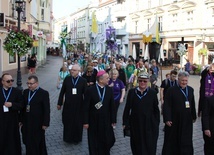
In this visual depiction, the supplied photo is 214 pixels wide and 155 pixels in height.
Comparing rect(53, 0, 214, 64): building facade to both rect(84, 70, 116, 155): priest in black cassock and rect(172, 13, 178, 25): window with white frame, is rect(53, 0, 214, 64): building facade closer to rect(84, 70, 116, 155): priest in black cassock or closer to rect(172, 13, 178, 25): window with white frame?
rect(172, 13, 178, 25): window with white frame

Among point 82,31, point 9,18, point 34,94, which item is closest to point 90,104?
point 34,94

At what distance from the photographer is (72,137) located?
7.00 metres

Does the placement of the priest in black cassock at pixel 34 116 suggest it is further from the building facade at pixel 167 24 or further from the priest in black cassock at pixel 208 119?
the building facade at pixel 167 24

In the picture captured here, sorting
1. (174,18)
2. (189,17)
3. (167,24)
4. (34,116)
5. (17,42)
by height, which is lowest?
(34,116)

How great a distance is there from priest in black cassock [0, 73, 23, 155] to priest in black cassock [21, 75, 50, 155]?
0.52 feet

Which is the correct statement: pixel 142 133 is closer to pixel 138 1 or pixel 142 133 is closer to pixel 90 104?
pixel 90 104

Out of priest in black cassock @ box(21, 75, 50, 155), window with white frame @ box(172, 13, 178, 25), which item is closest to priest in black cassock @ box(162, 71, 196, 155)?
priest in black cassock @ box(21, 75, 50, 155)

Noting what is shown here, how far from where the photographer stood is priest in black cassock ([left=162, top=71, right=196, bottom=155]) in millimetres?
5512

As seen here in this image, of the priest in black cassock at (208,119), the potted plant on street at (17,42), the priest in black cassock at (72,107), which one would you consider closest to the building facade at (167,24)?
the potted plant on street at (17,42)

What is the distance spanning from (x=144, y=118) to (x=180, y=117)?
2.78ft

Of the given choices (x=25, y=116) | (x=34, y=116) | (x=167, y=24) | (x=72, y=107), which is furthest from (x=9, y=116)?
(x=167, y=24)

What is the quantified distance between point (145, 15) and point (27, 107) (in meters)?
38.5

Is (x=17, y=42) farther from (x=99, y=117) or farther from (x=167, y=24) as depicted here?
(x=167, y=24)

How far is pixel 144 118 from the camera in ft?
16.9
